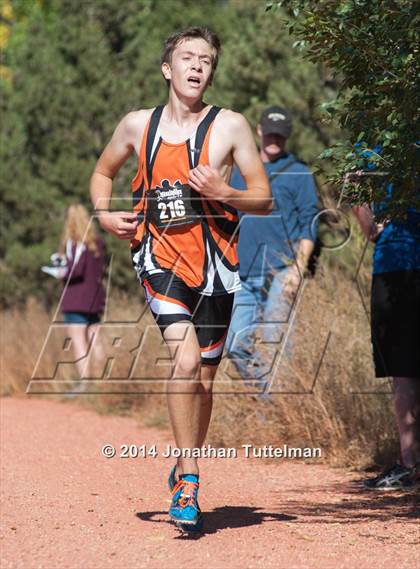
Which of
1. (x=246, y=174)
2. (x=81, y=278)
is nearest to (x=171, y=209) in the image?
(x=246, y=174)

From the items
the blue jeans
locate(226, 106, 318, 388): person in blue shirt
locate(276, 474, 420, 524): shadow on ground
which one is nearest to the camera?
locate(276, 474, 420, 524): shadow on ground

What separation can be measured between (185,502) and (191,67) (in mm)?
2167

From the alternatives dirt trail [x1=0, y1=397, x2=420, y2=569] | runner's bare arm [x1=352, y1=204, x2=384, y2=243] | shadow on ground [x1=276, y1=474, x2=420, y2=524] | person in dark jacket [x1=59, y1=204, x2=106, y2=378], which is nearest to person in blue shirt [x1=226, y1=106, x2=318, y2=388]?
dirt trail [x1=0, y1=397, x2=420, y2=569]

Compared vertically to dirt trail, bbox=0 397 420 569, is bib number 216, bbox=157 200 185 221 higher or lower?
higher

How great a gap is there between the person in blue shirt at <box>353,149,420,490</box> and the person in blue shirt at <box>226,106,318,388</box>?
68.2 inches

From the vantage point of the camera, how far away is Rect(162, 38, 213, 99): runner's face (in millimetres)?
6105

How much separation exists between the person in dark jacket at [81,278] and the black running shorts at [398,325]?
5.61 meters

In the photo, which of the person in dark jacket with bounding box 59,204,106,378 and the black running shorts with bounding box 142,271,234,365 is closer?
the black running shorts with bounding box 142,271,234,365

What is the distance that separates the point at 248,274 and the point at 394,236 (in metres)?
2.22

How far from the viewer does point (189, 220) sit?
6012mm

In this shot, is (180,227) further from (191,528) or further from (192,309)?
(191,528)

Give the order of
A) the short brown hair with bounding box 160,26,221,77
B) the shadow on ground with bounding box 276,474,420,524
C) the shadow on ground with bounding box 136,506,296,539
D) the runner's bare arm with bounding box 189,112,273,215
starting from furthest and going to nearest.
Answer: the shadow on ground with bounding box 276,474,420,524 < the short brown hair with bounding box 160,26,221,77 < the shadow on ground with bounding box 136,506,296,539 < the runner's bare arm with bounding box 189,112,273,215

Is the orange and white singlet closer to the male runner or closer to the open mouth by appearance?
the male runner

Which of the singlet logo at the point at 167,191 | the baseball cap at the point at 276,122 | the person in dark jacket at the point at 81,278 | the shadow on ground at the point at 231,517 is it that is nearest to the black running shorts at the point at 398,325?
the shadow on ground at the point at 231,517
